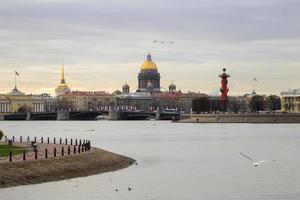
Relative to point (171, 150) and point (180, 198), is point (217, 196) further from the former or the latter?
point (171, 150)

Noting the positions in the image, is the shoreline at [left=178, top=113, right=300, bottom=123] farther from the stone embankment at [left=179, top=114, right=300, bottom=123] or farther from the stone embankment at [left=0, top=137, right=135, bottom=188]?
the stone embankment at [left=0, top=137, right=135, bottom=188]

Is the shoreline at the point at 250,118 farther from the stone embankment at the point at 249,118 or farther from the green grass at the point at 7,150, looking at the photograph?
the green grass at the point at 7,150

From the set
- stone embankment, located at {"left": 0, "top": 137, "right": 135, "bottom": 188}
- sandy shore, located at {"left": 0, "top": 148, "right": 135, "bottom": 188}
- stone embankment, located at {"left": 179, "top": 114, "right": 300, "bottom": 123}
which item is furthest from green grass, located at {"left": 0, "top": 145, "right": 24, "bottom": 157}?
stone embankment, located at {"left": 179, "top": 114, "right": 300, "bottom": 123}

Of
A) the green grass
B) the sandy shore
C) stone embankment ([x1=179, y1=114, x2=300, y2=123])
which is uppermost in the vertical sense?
stone embankment ([x1=179, y1=114, x2=300, y2=123])

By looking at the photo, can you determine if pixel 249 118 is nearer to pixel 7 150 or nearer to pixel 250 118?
pixel 250 118

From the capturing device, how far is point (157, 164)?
55562 millimetres

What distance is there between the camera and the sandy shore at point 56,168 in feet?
129

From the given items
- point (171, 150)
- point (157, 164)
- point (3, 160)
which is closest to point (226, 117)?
point (171, 150)

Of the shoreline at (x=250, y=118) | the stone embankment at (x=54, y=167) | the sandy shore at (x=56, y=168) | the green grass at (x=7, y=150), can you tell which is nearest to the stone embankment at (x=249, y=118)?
the shoreline at (x=250, y=118)

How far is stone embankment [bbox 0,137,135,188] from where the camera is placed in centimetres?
3956

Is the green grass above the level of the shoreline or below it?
below

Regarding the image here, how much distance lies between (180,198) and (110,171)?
1152cm

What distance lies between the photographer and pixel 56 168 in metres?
43.4

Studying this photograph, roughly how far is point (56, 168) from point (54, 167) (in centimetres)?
16
